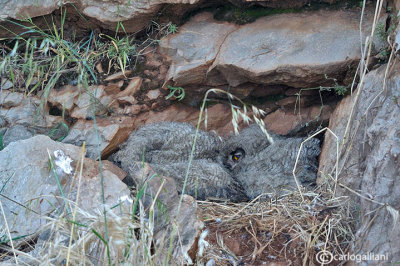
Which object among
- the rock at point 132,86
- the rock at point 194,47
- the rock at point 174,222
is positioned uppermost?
the rock at point 194,47

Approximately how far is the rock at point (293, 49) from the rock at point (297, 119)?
302mm

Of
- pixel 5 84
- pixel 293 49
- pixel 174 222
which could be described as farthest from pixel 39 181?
pixel 293 49

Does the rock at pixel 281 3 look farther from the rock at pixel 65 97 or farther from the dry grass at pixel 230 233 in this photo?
the rock at pixel 65 97

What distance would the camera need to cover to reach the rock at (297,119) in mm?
4434

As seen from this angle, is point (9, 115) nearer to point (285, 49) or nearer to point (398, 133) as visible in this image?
point (285, 49)

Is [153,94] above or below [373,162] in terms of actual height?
below

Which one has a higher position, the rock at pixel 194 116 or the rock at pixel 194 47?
the rock at pixel 194 47

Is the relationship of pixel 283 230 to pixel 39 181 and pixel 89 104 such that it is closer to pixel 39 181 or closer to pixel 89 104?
pixel 39 181

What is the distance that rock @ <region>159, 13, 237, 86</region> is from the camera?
4.38 meters

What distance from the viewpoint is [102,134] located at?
14.3 feet

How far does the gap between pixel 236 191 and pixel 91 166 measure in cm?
122

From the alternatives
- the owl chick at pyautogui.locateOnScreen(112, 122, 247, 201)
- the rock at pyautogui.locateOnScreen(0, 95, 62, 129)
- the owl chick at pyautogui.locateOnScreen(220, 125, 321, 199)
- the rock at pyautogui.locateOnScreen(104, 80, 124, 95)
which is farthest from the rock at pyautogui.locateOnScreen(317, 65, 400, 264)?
the rock at pyautogui.locateOnScreen(0, 95, 62, 129)

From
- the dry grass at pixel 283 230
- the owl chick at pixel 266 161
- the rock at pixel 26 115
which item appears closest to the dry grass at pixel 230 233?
the dry grass at pixel 283 230

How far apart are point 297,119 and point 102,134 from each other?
178 centimetres
